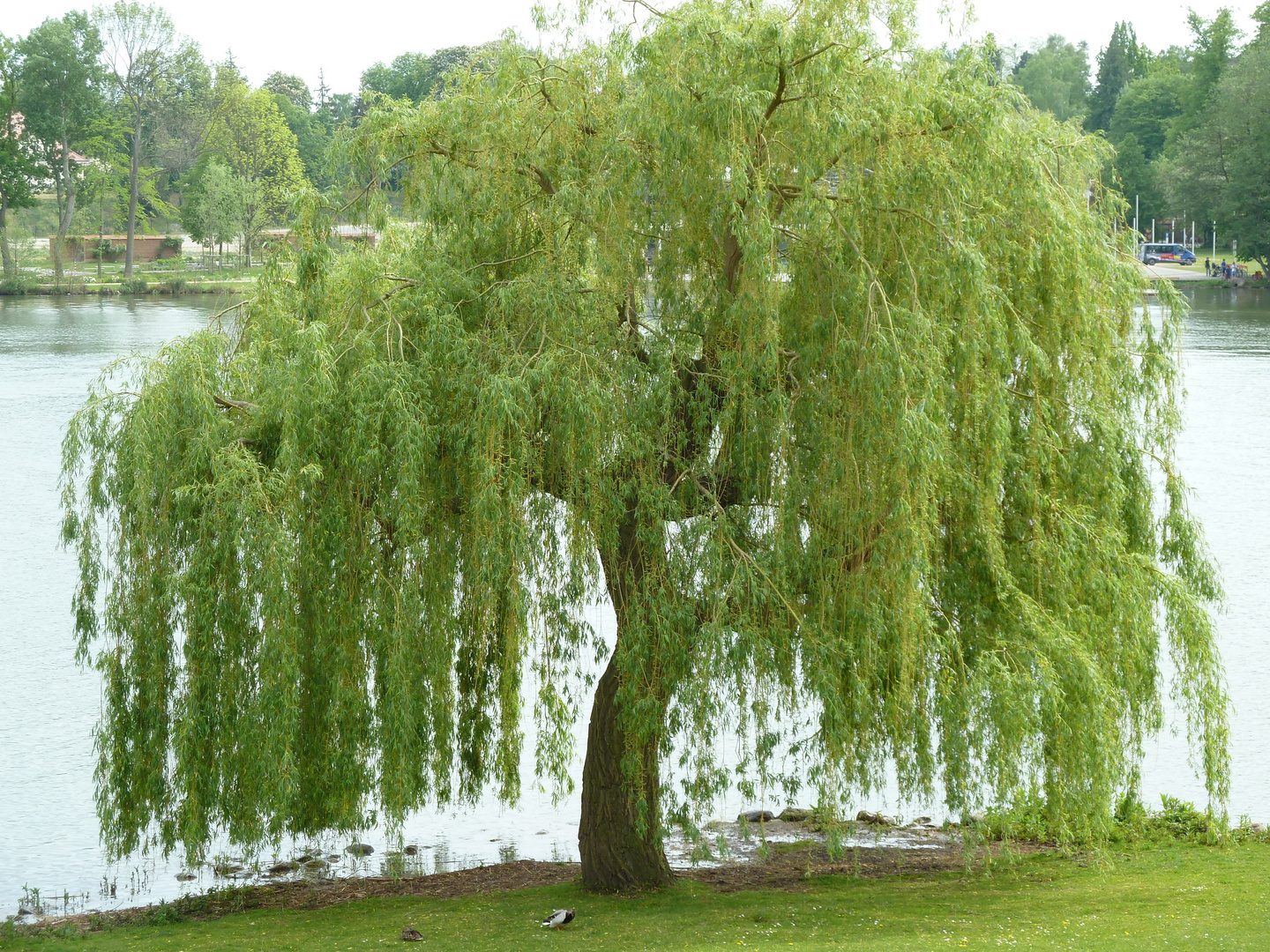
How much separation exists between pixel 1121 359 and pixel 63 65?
86.5 meters

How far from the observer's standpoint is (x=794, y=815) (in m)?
18.4

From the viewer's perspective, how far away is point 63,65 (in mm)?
84250

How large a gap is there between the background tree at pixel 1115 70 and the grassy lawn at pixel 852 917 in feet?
366

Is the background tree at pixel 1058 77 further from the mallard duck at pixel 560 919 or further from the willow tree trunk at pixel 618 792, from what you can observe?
the mallard duck at pixel 560 919

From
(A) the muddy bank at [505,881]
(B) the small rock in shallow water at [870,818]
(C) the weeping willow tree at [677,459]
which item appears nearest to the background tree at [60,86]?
(A) the muddy bank at [505,881]

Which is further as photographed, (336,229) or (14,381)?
(14,381)

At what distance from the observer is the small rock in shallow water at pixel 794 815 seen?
59.9ft

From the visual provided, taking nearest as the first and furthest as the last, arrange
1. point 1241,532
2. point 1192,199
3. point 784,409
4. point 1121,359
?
1. point 784,409
2. point 1121,359
3. point 1241,532
4. point 1192,199

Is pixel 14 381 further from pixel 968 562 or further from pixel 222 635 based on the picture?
pixel 968 562

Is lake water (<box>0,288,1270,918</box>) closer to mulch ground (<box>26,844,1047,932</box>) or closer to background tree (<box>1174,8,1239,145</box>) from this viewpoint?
mulch ground (<box>26,844,1047,932</box>)

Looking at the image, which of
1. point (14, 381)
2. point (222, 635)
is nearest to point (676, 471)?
point (222, 635)

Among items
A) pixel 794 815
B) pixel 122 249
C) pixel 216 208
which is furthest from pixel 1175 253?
pixel 794 815

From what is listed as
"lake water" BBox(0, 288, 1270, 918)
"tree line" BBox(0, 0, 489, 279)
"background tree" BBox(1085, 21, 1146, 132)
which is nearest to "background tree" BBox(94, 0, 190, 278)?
"tree line" BBox(0, 0, 489, 279)

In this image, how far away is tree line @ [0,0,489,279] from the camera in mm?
82938
